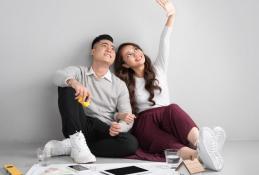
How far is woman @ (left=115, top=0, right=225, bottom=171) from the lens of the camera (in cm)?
201

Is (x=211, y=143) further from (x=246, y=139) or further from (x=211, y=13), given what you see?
(x=211, y=13)

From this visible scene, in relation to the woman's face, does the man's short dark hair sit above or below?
above

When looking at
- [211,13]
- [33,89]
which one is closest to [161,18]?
[211,13]

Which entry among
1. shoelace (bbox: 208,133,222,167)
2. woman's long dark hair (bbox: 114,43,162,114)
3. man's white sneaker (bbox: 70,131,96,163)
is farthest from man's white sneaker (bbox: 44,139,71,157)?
shoelace (bbox: 208,133,222,167)

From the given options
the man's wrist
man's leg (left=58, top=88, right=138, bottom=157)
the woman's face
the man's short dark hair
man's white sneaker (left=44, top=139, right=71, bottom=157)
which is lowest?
man's white sneaker (left=44, top=139, right=71, bottom=157)

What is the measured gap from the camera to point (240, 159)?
206 centimetres

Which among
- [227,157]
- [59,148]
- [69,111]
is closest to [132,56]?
[69,111]

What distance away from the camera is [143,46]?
8.46 ft

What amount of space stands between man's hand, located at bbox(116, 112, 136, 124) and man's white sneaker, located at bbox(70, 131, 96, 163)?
314mm

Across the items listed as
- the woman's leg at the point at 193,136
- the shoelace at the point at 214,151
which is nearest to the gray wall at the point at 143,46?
the woman's leg at the point at 193,136

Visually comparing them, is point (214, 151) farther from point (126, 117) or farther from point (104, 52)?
point (104, 52)

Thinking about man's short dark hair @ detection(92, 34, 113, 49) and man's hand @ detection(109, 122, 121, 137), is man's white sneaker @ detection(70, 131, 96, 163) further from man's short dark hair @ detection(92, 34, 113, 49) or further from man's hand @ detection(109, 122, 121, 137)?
man's short dark hair @ detection(92, 34, 113, 49)

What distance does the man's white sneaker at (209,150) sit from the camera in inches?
66.7

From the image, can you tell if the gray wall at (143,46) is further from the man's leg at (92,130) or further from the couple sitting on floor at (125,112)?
the man's leg at (92,130)
